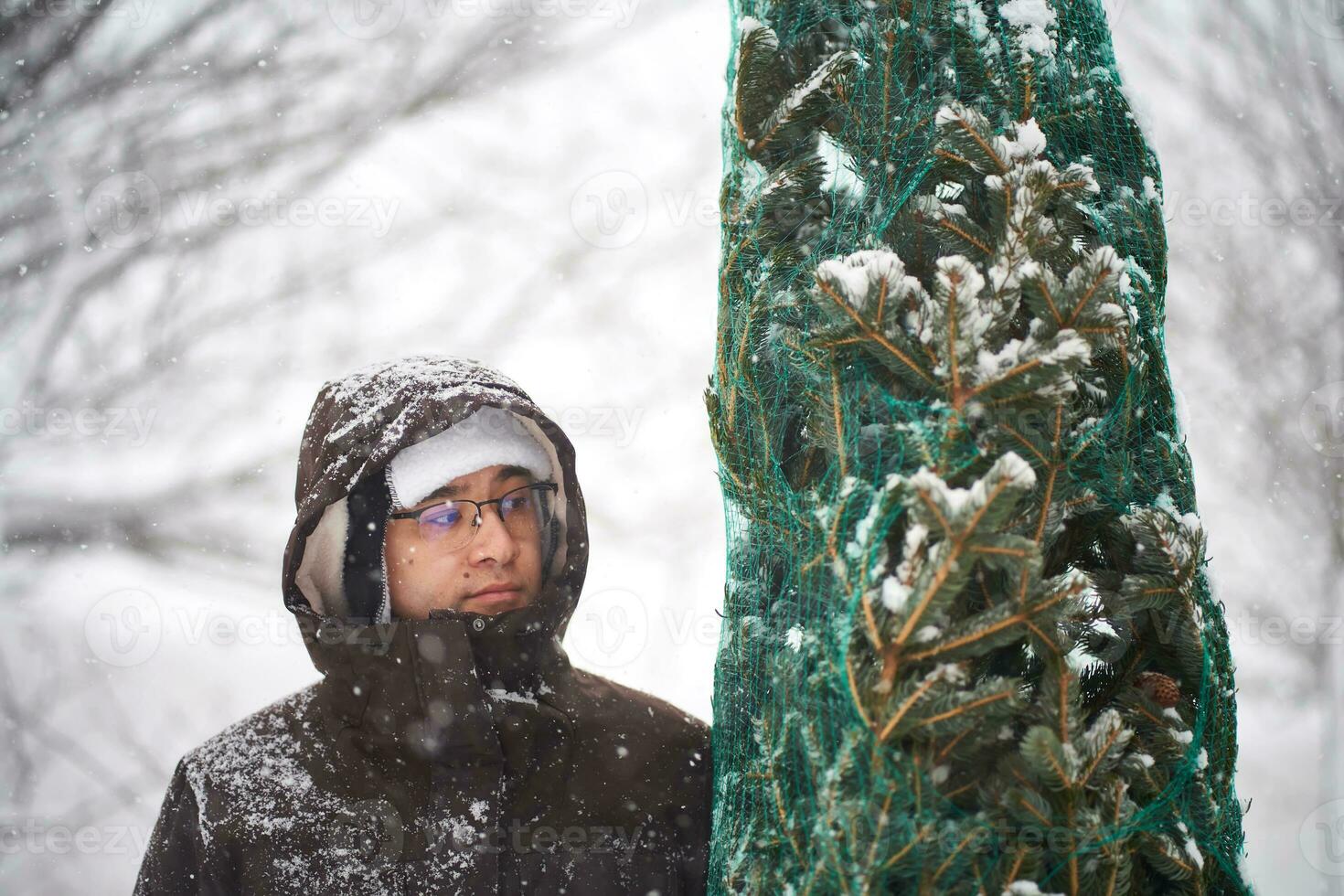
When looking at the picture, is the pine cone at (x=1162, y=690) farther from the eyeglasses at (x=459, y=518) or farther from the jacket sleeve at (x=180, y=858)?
the jacket sleeve at (x=180, y=858)

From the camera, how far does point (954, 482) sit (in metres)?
1.39

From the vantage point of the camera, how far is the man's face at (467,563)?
2.17 meters

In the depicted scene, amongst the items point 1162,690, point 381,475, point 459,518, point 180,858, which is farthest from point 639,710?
point 1162,690

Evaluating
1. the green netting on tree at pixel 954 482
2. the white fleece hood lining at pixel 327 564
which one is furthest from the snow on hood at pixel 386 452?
the green netting on tree at pixel 954 482

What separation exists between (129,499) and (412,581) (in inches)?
144

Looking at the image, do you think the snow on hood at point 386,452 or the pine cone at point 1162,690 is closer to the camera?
the pine cone at point 1162,690

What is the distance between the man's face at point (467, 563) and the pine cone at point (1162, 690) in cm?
134

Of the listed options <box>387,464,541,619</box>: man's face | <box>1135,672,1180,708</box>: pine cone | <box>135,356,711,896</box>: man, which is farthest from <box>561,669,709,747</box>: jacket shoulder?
<box>1135,672,1180,708</box>: pine cone

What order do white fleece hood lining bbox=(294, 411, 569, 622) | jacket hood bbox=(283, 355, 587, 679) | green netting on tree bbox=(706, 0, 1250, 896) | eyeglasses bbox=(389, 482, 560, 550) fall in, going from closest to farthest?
green netting on tree bbox=(706, 0, 1250, 896), jacket hood bbox=(283, 355, 587, 679), eyeglasses bbox=(389, 482, 560, 550), white fleece hood lining bbox=(294, 411, 569, 622)

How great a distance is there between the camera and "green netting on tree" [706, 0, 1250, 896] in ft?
4.25

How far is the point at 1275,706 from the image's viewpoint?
576cm

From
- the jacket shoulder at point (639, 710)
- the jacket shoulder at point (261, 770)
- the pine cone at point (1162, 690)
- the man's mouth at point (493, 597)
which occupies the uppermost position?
the pine cone at point (1162, 690)

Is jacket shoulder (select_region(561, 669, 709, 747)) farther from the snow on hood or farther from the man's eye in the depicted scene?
the man's eye

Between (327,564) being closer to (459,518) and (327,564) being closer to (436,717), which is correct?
(459,518)
